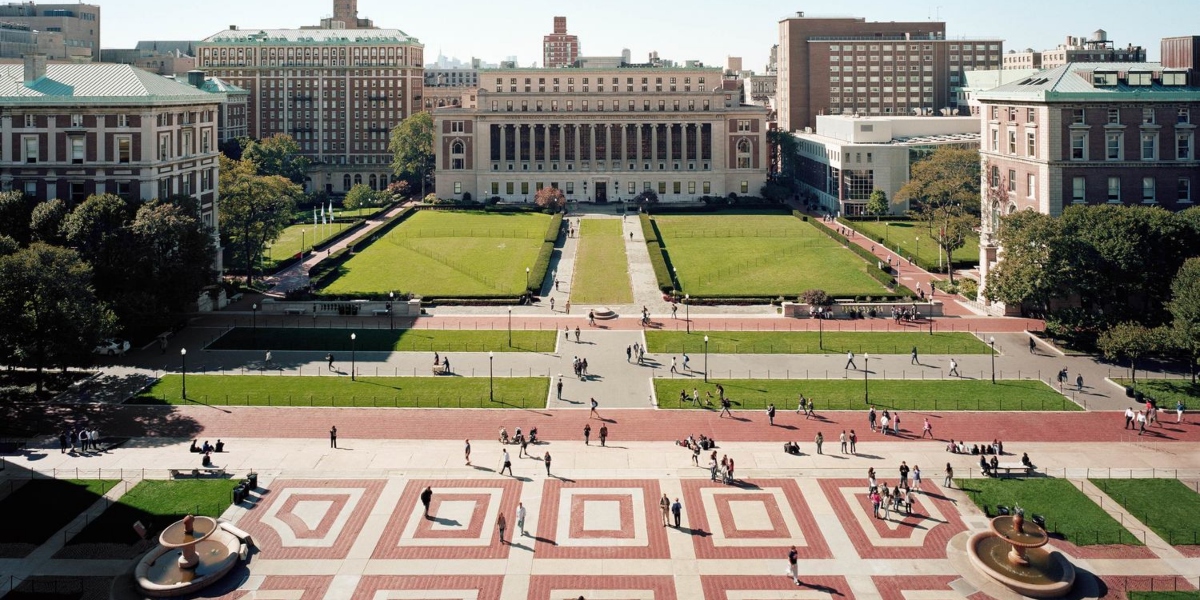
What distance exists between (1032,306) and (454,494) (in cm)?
5825

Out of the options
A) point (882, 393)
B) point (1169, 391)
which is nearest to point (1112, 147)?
point (1169, 391)

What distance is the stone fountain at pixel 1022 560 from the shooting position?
45.1 m

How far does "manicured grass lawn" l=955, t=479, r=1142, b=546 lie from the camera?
5035 cm

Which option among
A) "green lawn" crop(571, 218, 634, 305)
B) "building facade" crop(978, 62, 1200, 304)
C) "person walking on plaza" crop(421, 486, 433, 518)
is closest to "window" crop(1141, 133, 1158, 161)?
"building facade" crop(978, 62, 1200, 304)

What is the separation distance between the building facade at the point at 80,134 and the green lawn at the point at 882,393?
49.5m

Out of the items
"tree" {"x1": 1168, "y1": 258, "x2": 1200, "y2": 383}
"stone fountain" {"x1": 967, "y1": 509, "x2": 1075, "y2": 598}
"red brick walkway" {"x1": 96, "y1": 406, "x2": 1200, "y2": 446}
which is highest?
"tree" {"x1": 1168, "y1": 258, "x2": 1200, "y2": 383}

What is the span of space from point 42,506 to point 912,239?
112911 millimetres

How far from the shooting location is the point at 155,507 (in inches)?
2106

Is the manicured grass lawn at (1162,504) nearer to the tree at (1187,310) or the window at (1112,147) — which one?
the tree at (1187,310)

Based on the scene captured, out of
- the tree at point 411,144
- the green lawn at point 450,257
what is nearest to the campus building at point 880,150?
the green lawn at point 450,257

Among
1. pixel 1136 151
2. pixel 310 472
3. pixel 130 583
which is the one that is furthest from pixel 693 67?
pixel 130 583

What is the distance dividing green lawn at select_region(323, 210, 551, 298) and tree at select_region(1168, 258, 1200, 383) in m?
57.7

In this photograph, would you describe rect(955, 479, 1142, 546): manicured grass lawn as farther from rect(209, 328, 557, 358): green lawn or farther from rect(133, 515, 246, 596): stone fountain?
rect(209, 328, 557, 358): green lawn

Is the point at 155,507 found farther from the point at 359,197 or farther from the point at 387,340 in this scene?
the point at 359,197
